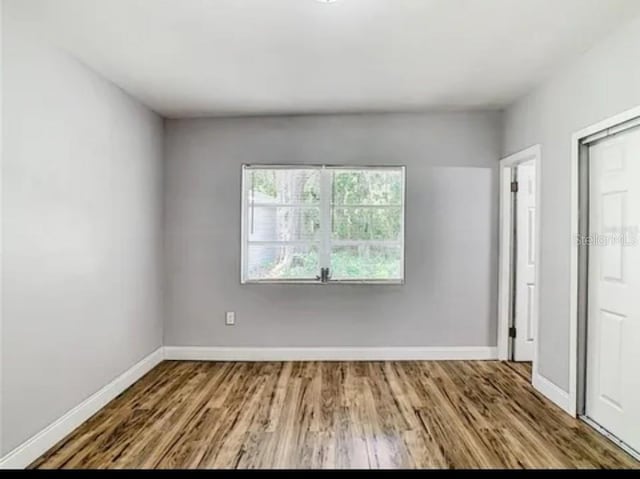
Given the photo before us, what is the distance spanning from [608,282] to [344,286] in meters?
2.22

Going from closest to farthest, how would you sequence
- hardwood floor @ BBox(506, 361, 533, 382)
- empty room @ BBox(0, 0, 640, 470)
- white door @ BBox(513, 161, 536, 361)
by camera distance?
empty room @ BBox(0, 0, 640, 470), hardwood floor @ BBox(506, 361, 533, 382), white door @ BBox(513, 161, 536, 361)

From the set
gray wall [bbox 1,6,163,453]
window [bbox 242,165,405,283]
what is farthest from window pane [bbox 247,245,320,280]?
gray wall [bbox 1,6,163,453]

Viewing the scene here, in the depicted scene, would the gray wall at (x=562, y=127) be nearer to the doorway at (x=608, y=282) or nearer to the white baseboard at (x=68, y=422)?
the doorway at (x=608, y=282)

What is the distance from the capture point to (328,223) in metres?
4.41

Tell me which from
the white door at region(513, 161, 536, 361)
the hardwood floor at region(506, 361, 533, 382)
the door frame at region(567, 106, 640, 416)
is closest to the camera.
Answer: the door frame at region(567, 106, 640, 416)

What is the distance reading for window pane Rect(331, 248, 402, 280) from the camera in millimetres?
4426

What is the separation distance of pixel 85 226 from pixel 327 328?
7.63 ft

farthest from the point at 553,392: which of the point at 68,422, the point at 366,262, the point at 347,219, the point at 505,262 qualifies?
the point at 68,422

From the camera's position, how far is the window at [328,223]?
4.41 m

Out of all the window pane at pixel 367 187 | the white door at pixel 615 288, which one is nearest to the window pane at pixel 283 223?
the window pane at pixel 367 187

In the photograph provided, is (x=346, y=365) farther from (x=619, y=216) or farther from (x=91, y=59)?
(x=91, y=59)

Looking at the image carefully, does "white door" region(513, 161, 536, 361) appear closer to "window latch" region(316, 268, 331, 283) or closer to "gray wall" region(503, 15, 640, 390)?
"gray wall" region(503, 15, 640, 390)

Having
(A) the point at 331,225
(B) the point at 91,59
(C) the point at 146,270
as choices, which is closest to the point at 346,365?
(A) the point at 331,225

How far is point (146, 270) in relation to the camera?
406cm
